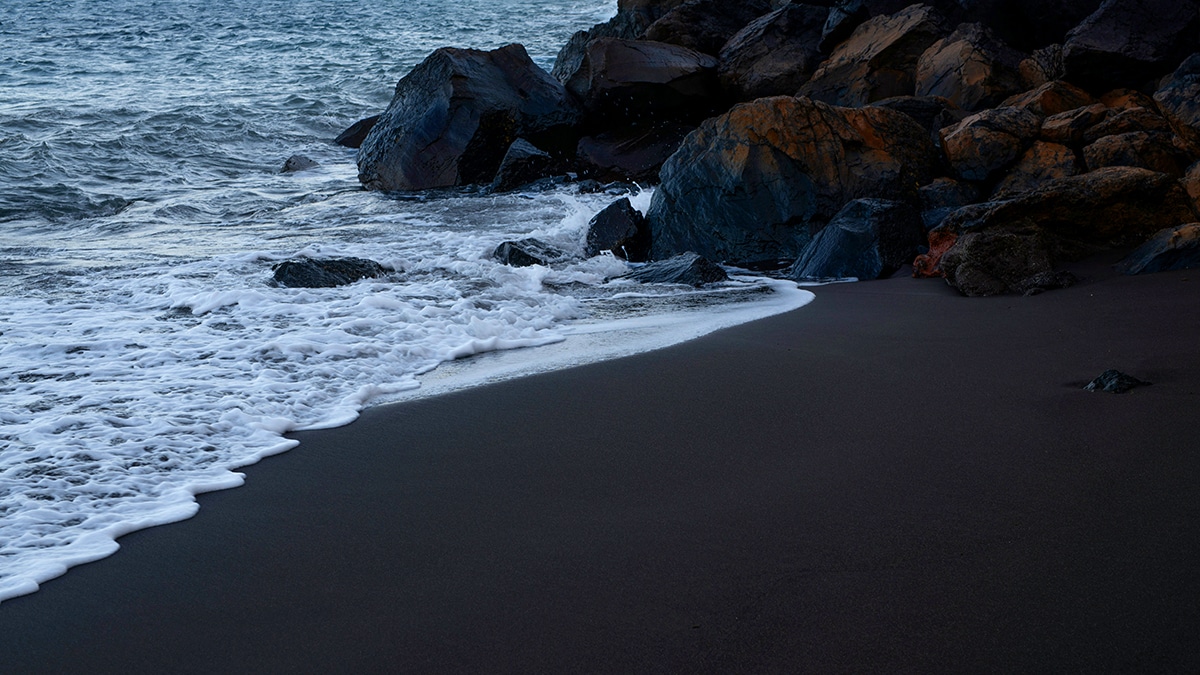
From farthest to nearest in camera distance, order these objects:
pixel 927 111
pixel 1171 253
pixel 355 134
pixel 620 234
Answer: pixel 355 134, pixel 927 111, pixel 620 234, pixel 1171 253

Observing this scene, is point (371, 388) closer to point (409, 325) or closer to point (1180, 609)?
point (409, 325)

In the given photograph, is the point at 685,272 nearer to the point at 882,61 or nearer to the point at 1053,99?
the point at 1053,99

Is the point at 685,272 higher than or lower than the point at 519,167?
lower

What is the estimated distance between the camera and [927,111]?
8047 mm

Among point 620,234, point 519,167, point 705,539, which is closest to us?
point 705,539

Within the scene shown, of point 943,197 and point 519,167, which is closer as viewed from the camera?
point 943,197

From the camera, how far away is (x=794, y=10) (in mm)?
11422

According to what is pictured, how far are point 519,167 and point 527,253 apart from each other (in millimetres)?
4028

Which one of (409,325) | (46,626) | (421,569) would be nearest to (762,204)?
(409,325)

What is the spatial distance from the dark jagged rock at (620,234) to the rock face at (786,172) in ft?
1.14

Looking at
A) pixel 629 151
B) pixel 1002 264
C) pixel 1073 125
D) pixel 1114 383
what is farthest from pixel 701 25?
pixel 1114 383

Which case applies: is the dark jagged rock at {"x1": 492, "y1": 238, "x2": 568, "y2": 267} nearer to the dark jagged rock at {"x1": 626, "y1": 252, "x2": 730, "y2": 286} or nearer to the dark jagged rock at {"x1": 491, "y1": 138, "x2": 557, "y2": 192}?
the dark jagged rock at {"x1": 626, "y1": 252, "x2": 730, "y2": 286}

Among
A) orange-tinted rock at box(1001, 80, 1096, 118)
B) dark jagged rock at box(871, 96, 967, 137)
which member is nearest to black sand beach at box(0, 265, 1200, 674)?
orange-tinted rock at box(1001, 80, 1096, 118)

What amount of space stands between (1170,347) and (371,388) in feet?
11.2
